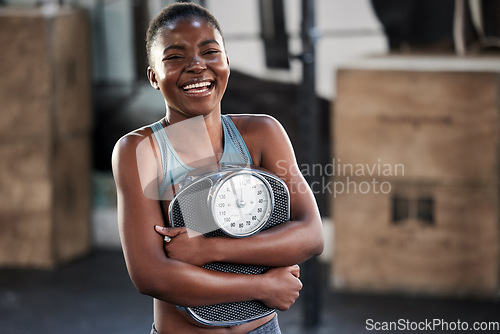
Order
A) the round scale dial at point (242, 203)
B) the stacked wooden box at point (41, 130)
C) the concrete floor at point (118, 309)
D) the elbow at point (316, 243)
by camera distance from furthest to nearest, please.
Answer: the stacked wooden box at point (41, 130) < the concrete floor at point (118, 309) < the elbow at point (316, 243) < the round scale dial at point (242, 203)

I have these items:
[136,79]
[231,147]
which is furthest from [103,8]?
[231,147]

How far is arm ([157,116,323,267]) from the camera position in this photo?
1.13 meters

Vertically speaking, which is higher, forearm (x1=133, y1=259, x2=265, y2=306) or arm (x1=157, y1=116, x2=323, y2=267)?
arm (x1=157, y1=116, x2=323, y2=267)

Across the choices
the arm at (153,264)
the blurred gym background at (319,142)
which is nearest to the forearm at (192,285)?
the arm at (153,264)

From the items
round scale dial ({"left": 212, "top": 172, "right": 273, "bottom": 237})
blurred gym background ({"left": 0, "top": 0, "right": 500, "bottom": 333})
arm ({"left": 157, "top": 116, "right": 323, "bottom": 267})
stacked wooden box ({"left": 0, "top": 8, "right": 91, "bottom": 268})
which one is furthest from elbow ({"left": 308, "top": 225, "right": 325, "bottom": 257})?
stacked wooden box ({"left": 0, "top": 8, "right": 91, "bottom": 268})

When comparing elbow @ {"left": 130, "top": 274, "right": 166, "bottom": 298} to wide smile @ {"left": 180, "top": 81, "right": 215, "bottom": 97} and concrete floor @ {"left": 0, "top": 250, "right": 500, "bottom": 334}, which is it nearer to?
wide smile @ {"left": 180, "top": 81, "right": 215, "bottom": 97}

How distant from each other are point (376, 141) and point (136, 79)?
5.03 feet

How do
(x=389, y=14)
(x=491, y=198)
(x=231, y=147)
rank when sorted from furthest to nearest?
(x=389, y=14) < (x=491, y=198) < (x=231, y=147)

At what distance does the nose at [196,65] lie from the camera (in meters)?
1.12

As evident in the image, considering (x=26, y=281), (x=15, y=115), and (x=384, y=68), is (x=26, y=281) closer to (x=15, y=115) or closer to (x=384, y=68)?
(x=15, y=115)

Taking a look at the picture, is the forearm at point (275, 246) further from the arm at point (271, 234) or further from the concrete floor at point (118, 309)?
the concrete floor at point (118, 309)

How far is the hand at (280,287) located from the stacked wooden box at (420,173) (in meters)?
2.18

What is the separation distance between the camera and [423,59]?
136 inches

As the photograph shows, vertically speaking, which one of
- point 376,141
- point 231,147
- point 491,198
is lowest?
point 491,198
